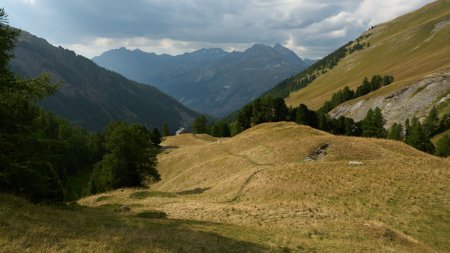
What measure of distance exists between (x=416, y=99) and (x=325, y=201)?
136458mm

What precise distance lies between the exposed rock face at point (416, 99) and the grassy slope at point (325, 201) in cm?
9896

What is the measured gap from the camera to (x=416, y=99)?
15138 centimetres

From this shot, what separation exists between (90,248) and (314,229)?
1717 cm

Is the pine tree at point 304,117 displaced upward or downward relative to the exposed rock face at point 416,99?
downward

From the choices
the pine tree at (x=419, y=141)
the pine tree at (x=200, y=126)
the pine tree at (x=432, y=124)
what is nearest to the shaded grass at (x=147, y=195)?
the pine tree at (x=419, y=141)

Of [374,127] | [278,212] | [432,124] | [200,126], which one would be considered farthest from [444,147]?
[200,126]

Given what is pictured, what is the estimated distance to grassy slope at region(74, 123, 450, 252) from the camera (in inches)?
987

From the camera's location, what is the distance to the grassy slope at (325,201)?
2508 centimetres

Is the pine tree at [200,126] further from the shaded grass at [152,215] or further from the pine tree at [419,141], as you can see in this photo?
the shaded grass at [152,215]

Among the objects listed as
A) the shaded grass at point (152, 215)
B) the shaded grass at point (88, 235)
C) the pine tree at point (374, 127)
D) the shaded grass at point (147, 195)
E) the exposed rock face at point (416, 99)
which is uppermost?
the exposed rock face at point (416, 99)

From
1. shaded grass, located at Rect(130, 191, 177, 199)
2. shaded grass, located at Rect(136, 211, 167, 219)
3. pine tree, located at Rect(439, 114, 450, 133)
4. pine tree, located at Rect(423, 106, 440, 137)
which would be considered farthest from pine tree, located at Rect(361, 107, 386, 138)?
shaded grass, located at Rect(136, 211, 167, 219)

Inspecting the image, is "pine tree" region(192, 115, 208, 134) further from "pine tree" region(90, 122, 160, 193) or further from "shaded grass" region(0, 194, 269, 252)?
"shaded grass" region(0, 194, 269, 252)

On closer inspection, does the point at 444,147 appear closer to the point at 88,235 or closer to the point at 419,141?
the point at 419,141

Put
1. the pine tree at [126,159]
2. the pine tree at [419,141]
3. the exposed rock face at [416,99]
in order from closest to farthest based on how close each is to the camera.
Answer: the pine tree at [126,159]
the pine tree at [419,141]
the exposed rock face at [416,99]
